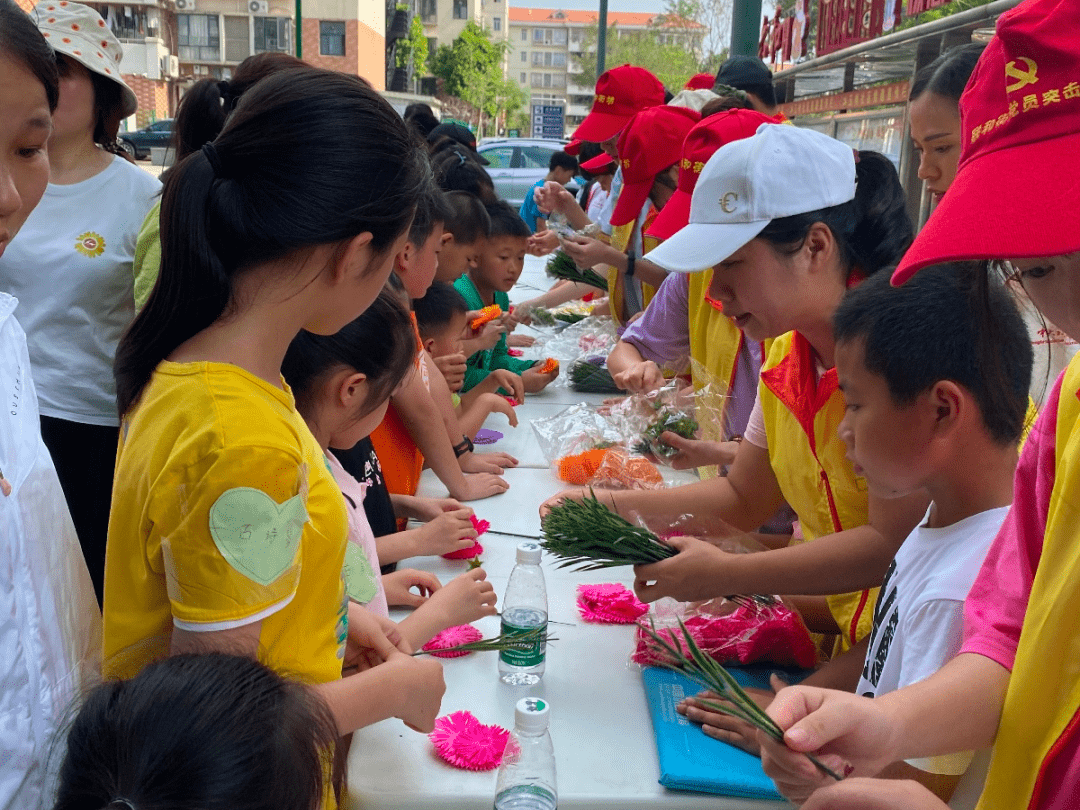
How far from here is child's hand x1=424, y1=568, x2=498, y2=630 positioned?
5.42ft

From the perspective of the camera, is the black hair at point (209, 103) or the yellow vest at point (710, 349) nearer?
the black hair at point (209, 103)

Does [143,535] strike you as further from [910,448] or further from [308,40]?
[308,40]

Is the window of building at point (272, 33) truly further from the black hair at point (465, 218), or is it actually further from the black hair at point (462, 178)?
the black hair at point (465, 218)

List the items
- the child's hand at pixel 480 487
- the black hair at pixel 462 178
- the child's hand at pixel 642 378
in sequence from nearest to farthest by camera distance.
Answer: the child's hand at pixel 480 487 → the child's hand at pixel 642 378 → the black hair at pixel 462 178

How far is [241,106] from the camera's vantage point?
117cm

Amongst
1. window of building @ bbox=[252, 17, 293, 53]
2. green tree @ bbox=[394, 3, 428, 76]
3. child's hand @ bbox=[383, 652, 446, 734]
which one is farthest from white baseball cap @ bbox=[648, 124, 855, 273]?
green tree @ bbox=[394, 3, 428, 76]

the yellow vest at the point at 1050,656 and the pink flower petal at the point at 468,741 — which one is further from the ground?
the yellow vest at the point at 1050,656

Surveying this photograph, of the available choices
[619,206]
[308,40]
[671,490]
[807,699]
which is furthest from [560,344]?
[308,40]

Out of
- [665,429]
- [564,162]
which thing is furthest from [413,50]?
[665,429]

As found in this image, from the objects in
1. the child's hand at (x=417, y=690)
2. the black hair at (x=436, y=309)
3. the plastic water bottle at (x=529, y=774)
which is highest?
the black hair at (x=436, y=309)

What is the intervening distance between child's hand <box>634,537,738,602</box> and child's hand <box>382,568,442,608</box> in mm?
A: 462

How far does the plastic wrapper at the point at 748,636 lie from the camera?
161 centimetres

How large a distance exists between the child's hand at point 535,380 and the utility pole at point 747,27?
9.22ft

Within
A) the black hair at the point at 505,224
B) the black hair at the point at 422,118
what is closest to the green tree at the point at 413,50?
the black hair at the point at 422,118
